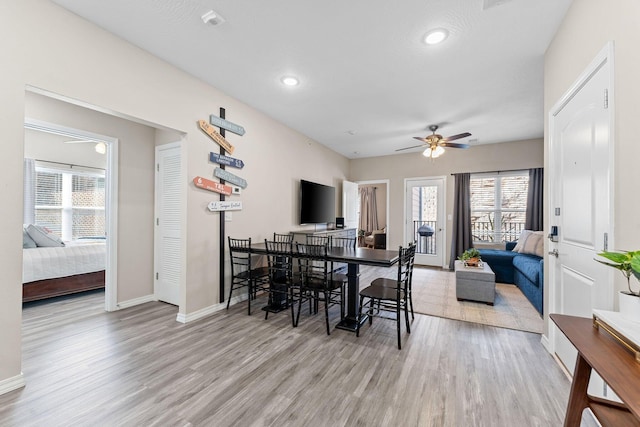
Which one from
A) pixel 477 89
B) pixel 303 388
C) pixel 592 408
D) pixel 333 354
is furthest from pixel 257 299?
Answer: pixel 477 89

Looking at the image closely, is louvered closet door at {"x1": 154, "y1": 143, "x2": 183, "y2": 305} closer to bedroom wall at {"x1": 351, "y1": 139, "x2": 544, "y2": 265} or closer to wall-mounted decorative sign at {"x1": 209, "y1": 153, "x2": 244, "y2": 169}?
wall-mounted decorative sign at {"x1": 209, "y1": 153, "x2": 244, "y2": 169}

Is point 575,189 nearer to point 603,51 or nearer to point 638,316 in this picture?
point 603,51

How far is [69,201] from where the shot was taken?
534cm

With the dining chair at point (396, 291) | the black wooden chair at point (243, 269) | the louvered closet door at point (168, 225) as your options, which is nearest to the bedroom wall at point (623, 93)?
the dining chair at point (396, 291)

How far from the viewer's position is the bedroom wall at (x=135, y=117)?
5.94 feet

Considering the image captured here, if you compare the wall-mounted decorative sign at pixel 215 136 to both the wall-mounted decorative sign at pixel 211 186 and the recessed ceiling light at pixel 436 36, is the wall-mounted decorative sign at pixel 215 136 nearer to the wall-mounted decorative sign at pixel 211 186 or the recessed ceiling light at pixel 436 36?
the wall-mounted decorative sign at pixel 211 186

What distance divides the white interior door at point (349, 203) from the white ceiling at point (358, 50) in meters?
2.56

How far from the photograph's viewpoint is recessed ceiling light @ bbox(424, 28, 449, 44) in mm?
2254

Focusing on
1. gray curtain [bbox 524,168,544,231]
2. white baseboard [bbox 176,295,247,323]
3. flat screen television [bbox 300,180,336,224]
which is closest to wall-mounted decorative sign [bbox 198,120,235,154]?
flat screen television [bbox 300,180,336,224]

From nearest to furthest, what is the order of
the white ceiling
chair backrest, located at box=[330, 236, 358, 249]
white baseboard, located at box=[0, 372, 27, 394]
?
white baseboard, located at box=[0, 372, 27, 394] < the white ceiling < chair backrest, located at box=[330, 236, 358, 249]

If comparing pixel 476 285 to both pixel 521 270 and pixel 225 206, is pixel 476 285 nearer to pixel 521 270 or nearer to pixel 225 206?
pixel 521 270

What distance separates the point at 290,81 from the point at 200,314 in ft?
9.71

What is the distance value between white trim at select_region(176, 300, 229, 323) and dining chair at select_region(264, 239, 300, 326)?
604 millimetres

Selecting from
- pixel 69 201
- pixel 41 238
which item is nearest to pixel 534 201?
pixel 41 238
